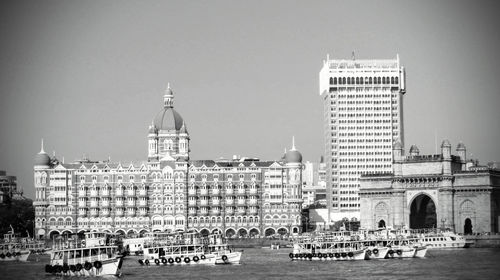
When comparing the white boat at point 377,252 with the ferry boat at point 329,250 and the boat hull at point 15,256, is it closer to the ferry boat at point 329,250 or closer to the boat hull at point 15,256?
the ferry boat at point 329,250

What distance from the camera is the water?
151250 millimetres

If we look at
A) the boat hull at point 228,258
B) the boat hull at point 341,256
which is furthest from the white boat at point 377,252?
the boat hull at point 228,258

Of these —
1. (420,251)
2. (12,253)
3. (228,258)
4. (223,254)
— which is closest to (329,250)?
(420,251)

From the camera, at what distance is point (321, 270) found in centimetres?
16112

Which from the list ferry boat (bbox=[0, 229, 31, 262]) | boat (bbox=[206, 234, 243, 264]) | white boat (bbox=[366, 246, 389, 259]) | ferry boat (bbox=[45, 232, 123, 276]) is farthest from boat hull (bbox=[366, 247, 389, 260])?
ferry boat (bbox=[0, 229, 31, 262])

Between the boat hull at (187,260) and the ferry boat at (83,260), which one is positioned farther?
the boat hull at (187,260)

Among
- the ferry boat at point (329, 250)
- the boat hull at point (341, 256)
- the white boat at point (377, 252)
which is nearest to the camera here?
the boat hull at point (341, 256)

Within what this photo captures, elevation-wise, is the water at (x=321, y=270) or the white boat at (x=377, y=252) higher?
the white boat at (x=377, y=252)

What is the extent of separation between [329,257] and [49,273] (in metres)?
45.0

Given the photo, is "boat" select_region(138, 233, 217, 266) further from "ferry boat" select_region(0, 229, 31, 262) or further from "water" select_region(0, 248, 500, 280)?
"ferry boat" select_region(0, 229, 31, 262)

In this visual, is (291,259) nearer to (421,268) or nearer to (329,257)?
(329,257)

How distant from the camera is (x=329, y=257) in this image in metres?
180

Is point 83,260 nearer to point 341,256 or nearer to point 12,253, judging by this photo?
point 341,256

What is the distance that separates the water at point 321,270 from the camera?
15125 centimetres
